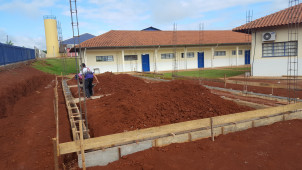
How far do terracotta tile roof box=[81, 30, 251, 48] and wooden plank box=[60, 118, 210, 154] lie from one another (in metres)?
15.8

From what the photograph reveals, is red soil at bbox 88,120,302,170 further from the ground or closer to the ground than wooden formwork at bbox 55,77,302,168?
closer to the ground

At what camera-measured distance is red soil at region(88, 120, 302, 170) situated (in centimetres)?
295

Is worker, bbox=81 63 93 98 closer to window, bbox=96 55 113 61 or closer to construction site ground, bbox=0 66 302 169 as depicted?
construction site ground, bbox=0 66 302 169

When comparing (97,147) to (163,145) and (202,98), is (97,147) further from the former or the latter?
(202,98)

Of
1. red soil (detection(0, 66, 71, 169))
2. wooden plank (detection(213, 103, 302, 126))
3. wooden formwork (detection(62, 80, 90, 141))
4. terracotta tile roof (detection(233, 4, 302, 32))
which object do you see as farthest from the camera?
terracotta tile roof (detection(233, 4, 302, 32))

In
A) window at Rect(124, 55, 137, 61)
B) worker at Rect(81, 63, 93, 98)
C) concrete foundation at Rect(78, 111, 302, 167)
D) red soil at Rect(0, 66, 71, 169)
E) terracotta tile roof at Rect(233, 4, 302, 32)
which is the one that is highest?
terracotta tile roof at Rect(233, 4, 302, 32)

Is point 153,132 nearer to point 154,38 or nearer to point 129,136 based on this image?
point 129,136

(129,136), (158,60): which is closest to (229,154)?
(129,136)

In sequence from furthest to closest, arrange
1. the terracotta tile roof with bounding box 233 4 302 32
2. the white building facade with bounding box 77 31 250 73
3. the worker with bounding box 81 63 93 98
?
the white building facade with bounding box 77 31 250 73
the terracotta tile roof with bounding box 233 4 302 32
the worker with bounding box 81 63 93 98

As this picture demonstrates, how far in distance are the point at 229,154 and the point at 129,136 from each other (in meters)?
1.63

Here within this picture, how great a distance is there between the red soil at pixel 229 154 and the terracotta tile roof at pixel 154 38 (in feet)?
52.8

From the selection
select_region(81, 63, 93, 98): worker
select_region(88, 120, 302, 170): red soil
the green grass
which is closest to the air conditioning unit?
select_region(88, 120, 302, 170): red soil

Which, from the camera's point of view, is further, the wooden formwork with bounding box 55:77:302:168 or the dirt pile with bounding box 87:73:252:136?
the dirt pile with bounding box 87:73:252:136

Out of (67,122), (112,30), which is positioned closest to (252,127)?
(67,122)
